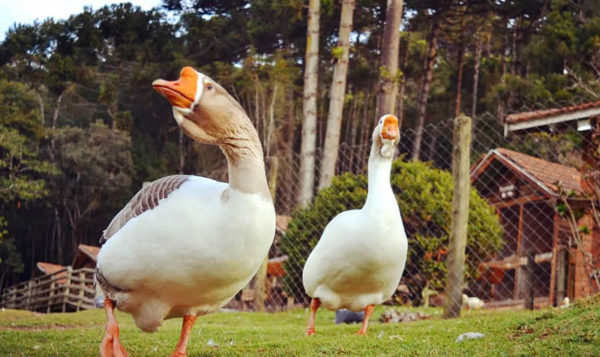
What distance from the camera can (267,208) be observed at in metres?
3.35

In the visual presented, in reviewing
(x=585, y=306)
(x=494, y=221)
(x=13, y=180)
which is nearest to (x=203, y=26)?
(x=13, y=180)

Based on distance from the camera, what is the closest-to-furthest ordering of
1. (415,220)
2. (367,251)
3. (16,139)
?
(367,251)
(415,220)
(16,139)

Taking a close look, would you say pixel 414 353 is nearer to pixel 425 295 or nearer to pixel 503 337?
pixel 503 337

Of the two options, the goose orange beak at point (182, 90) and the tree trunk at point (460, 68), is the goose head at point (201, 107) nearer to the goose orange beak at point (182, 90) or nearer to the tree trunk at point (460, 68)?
the goose orange beak at point (182, 90)

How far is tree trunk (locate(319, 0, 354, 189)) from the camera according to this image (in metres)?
17.6

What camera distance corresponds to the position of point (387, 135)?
20.2 ft

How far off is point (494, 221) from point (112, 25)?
23978 mm

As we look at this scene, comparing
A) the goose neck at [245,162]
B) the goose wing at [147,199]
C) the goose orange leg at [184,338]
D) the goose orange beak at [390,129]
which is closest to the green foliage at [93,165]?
the goose orange beak at [390,129]

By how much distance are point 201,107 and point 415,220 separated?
409 inches

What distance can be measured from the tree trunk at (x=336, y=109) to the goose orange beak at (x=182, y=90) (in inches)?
548

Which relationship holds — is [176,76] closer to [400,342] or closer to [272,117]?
[272,117]

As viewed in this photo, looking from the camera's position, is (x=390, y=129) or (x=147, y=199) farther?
(x=390, y=129)

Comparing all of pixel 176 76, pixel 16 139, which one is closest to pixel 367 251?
pixel 16 139

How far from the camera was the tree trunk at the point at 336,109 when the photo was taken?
691 inches
